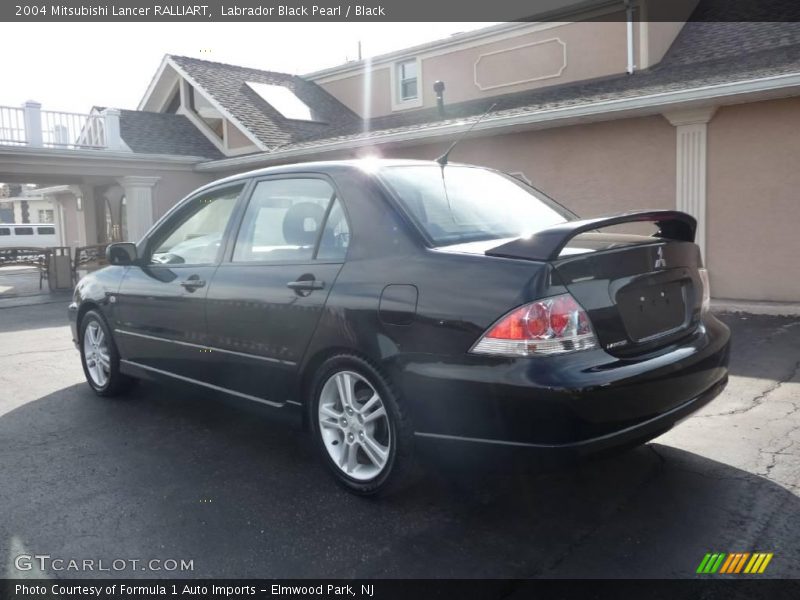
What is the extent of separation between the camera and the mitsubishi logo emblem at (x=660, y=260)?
10.2ft

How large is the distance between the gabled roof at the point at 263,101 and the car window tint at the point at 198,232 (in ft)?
35.3

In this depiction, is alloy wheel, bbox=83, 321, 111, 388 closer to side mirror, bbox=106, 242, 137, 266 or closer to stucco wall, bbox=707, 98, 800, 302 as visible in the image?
side mirror, bbox=106, 242, 137, 266

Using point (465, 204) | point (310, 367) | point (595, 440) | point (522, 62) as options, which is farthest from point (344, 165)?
point (522, 62)

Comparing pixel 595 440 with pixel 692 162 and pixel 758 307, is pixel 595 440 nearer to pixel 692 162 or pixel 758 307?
pixel 758 307

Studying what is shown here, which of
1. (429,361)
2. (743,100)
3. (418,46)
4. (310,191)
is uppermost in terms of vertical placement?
(418,46)

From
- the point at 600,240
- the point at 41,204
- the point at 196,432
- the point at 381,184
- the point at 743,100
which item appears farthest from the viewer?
the point at 41,204

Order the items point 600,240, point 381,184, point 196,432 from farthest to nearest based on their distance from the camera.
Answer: point 196,432 → point 381,184 → point 600,240

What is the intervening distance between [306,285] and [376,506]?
3.78ft

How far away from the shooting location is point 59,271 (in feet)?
51.4

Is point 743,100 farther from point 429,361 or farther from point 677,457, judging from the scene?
point 429,361

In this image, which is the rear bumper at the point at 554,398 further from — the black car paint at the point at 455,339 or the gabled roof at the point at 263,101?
the gabled roof at the point at 263,101

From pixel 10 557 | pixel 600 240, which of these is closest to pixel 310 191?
pixel 600 240

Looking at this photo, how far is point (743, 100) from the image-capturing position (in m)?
8.48

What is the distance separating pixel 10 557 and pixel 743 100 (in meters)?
8.97
